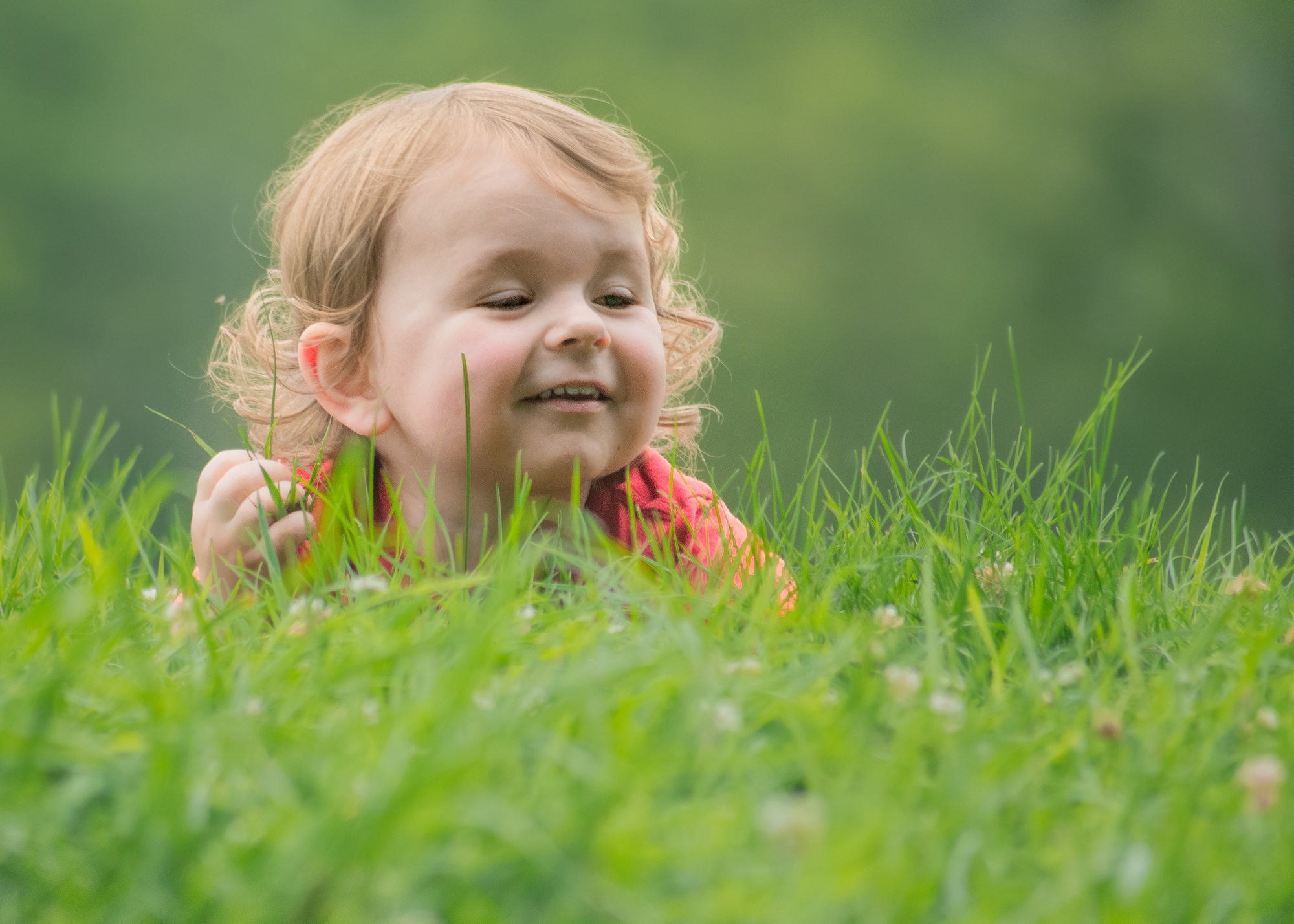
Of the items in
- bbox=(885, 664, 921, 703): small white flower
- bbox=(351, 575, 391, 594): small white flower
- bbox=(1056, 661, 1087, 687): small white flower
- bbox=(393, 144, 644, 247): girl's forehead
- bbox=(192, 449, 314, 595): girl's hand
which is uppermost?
bbox=(393, 144, 644, 247): girl's forehead

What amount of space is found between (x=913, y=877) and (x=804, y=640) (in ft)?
1.79

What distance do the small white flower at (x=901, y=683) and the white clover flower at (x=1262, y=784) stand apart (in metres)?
0.28

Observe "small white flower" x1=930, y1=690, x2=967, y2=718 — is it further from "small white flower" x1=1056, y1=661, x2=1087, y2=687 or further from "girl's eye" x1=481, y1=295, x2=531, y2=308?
"girl's eye" x1=481, y1=295, x2=531, y2=308

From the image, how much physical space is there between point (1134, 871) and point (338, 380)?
1882 mm

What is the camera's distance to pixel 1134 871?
82 centimetres

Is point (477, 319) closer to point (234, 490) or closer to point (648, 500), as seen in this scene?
point (234, 490)

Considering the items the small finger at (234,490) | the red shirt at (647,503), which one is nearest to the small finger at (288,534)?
the small finger at (234,490)

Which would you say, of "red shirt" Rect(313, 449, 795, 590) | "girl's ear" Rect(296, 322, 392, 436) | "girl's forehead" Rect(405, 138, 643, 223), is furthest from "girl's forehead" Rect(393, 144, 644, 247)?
"red shirt" Rect(313, 449, 795, 590)

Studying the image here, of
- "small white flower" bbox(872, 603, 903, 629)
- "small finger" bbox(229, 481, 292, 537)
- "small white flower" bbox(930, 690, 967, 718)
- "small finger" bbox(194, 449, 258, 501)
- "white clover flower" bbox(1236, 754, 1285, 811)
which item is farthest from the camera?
"small finger" bbox(194, 449, 258, 501)

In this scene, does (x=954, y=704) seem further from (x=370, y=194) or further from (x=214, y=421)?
(x=214, y=421)

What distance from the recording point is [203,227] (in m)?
13.1

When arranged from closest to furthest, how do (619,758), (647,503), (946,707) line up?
(619,758), (946,707), (647,503)

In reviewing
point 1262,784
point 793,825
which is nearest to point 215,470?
point 793,825

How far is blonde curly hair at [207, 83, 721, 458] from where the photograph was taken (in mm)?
2324
